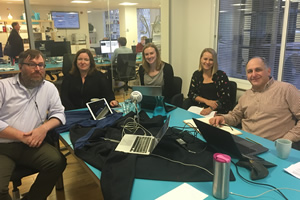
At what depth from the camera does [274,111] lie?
204 cm

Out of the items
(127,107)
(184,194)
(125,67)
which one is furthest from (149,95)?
(125,67)

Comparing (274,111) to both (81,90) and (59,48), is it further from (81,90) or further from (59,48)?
(59,48)

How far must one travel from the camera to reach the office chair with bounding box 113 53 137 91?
17.2ft

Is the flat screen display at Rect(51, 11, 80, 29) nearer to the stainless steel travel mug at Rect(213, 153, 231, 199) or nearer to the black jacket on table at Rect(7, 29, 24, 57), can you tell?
the black jacket on table at Rect(7, 29, 24, 57)

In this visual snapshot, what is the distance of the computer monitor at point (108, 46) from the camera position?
5.49 m

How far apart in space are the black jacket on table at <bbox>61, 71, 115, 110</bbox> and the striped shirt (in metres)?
1.43

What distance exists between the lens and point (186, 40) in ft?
14.6

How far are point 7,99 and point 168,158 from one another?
138 cm

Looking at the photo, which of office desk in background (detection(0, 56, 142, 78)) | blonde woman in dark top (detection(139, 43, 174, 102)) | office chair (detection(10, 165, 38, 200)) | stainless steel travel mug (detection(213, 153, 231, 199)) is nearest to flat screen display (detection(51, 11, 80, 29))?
office desk in background (detection(0, 56, 142, 78))

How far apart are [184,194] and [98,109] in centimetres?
135

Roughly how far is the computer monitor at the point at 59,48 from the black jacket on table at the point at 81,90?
2210 millimetres

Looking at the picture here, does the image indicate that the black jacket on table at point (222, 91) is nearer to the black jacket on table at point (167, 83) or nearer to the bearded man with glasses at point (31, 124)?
the black jacket on table at point (167, 83)

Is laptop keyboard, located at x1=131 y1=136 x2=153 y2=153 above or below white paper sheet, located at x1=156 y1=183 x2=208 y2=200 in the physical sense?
above

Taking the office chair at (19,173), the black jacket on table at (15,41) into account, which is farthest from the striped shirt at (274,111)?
the black jacket on table at (15,41)
